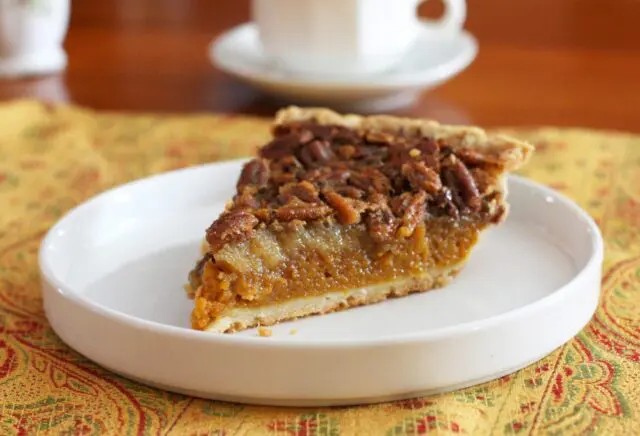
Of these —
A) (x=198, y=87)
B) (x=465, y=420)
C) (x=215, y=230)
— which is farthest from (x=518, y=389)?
(x=198, y=87)

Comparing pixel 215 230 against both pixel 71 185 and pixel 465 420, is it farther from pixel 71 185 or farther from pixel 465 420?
pixel 71 185

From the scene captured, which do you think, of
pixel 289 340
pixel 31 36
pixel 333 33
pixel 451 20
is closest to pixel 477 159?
pixel 289 340

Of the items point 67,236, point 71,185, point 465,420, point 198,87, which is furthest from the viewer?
point 198,87

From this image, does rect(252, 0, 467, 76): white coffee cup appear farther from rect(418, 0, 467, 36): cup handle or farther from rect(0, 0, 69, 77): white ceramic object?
rect(0, 0, 69, 77): white ceramic object

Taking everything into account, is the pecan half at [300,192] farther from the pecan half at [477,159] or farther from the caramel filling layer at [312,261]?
the pecan half at [477,159]

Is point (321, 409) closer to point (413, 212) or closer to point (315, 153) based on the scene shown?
point (413, 212)

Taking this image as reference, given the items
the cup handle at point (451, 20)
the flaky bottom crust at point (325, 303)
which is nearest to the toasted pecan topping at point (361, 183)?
the flaky bottom crust at point (325, 303)

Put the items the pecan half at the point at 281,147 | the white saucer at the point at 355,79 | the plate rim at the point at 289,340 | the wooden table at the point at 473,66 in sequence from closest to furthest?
the plate rim at the point at 289,340 → the pecan half at the point at 281,147 → the white saucer at the point at 355,79 → the wooden table at the point at 473,66
